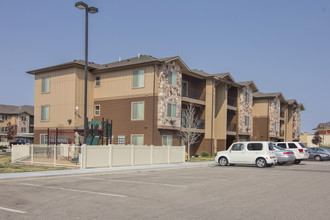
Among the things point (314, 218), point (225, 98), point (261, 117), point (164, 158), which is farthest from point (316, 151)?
point (314, 218)

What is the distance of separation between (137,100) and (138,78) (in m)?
2.11

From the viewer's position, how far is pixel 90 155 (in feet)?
68.4

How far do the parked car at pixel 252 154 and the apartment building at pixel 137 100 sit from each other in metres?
9.12

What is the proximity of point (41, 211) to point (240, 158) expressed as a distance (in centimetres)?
1875

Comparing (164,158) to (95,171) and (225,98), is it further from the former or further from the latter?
(225,98)

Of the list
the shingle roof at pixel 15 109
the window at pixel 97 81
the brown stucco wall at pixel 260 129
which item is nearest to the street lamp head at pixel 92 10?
the window at pixel 97 81

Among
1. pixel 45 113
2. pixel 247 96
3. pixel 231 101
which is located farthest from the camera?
pixel 247 96

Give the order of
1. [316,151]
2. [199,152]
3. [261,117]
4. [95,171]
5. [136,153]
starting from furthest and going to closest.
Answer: [261,117]
[199,152]
[316,151]
[136,153]
[95,171]

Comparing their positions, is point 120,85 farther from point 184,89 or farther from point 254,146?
point 254,146

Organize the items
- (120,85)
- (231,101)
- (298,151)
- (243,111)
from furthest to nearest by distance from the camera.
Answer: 1. (243,111)
2. (231,101)
3. (120,85)
4. (298,151)

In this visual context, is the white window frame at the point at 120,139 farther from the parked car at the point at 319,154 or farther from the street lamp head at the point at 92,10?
the parked car at the point at 319,154

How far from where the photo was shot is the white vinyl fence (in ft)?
68.9

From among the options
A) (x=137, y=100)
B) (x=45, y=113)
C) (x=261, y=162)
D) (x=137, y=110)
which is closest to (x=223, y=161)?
(x=261, y=162)

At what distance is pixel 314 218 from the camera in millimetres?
7883
